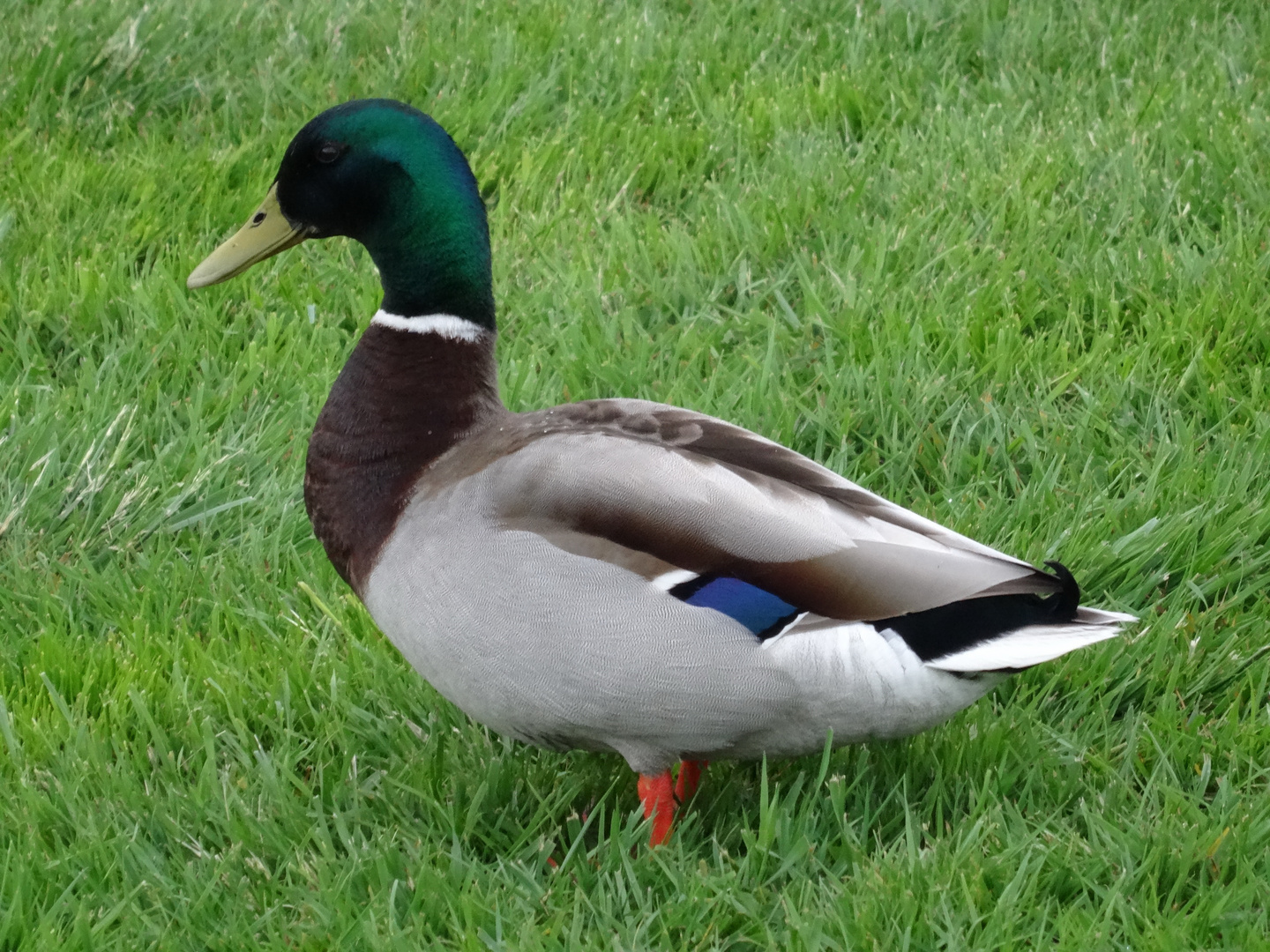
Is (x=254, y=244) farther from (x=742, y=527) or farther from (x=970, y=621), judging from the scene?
(x=970, y=621)

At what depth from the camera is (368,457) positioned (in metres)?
2.71

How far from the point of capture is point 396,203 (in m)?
2.82

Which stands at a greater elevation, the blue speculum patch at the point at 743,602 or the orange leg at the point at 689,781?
the blue speculum patch at the point at 743,602

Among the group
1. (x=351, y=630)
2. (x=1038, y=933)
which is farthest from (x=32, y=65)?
(x=1038, y=933)

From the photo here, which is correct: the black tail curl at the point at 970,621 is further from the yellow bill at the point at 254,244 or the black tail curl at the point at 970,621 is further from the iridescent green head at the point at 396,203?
the yellow bill at the point at 254,244

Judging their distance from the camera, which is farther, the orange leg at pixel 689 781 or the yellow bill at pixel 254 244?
the yellow bill at pixel 254 244

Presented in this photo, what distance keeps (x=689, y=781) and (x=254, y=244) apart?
1.27m

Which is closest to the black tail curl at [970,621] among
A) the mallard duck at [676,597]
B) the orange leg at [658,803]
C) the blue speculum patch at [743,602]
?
the mallard duck at [676,597]

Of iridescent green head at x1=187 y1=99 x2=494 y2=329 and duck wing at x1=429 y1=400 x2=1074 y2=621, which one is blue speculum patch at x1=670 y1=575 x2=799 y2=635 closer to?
duck wing at x1=429 y1=400 x2=1074 y2=621

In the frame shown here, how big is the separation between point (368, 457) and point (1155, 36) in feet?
11.7

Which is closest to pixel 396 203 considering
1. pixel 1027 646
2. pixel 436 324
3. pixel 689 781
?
pixel 436 324

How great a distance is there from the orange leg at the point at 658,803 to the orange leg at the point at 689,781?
0.56ft

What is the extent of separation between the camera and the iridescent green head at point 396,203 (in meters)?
2.80

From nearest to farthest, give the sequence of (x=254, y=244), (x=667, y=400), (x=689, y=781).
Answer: (x=689, y=781) < (x=254, y=244) < (x=667, y=400)
